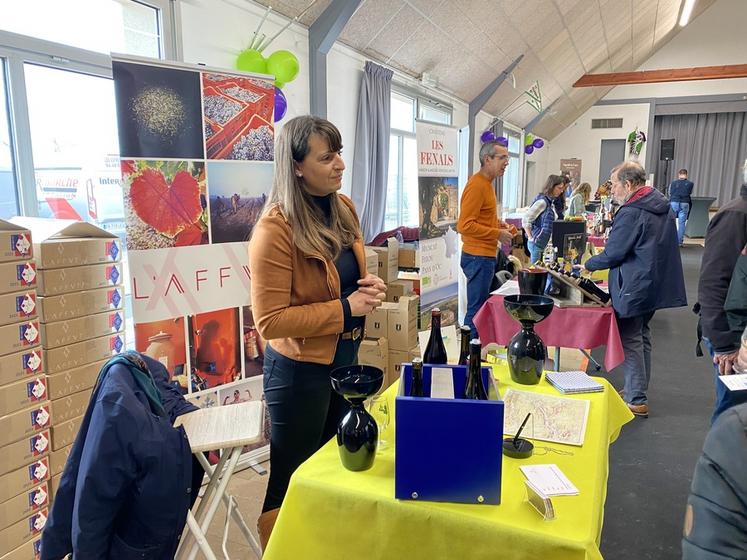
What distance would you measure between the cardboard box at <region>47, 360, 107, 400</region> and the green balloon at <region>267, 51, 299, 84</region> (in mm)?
1914

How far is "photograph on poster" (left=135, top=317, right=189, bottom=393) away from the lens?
2109 millimetres

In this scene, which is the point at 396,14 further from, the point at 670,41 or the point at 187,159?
the point at 670,41

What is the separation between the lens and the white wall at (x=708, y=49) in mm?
11969

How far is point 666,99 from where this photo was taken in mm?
12961

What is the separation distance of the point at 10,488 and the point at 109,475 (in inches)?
32.9

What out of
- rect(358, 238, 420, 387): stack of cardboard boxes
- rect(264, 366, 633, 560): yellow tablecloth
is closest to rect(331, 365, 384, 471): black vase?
rect(264, 366, 633, 560): yellow tablecloth

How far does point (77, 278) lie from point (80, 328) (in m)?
0.18

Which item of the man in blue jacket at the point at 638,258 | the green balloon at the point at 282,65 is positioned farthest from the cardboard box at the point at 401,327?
the green balloon at the point at 282,65

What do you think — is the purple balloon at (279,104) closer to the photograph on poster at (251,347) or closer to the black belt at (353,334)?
the photograph on poster at (251,347)

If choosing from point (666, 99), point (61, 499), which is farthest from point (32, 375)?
point (666, 99)

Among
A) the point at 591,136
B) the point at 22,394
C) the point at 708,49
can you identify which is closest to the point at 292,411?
the point at 22,394

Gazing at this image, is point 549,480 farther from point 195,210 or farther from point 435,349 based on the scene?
point 195,210

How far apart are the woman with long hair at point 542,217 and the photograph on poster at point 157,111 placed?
378cm

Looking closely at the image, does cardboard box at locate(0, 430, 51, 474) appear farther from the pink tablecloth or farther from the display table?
the display table
